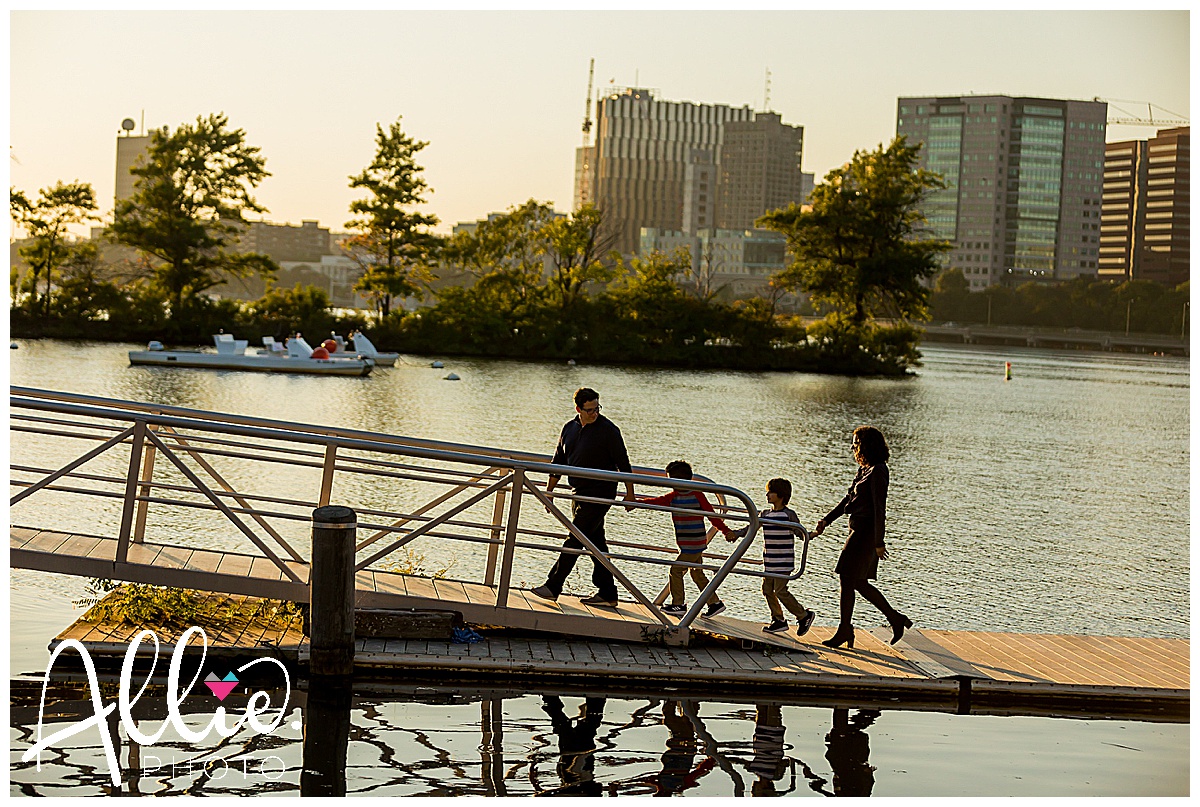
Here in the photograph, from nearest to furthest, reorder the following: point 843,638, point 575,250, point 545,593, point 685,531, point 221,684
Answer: point 221,684, point 843,638, point 685,531, point 545,593, point 575,250

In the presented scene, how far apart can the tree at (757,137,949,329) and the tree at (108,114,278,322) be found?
97.5ft

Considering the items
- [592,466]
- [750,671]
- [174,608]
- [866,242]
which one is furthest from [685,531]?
[866,242]

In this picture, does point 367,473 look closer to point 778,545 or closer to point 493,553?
point 493,553

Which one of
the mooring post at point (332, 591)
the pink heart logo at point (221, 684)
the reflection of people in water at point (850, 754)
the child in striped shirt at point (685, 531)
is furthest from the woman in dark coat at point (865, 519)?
the pink heart logo at point (221, 684)

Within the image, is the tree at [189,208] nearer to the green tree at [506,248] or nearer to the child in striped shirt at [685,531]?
the green tree at [506,248]

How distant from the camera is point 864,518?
10430 millimetres

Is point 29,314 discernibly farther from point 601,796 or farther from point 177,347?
point 601,796

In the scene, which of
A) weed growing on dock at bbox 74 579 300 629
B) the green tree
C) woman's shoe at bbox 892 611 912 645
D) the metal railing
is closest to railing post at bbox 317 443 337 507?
the metal railing

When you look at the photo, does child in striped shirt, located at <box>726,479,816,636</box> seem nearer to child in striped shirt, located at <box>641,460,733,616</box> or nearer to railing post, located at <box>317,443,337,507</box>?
child in striped shirt, located at <box>641,460,733,616</box>

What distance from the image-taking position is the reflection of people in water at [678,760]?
7914mm

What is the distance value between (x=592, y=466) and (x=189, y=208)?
6899 cm

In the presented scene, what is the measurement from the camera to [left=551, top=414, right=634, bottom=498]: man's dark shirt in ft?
35.3

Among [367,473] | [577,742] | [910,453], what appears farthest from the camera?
[910,453]

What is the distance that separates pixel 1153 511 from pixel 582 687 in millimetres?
18156
